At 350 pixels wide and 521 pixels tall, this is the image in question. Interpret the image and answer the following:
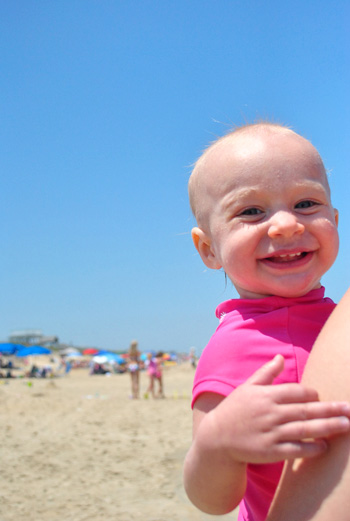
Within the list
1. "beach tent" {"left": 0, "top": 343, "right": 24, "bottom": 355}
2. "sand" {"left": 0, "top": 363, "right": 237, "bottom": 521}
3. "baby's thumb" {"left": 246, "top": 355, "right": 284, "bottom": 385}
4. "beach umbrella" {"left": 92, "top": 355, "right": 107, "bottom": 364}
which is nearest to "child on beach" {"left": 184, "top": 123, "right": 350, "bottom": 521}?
"baby's thumb" {"left": 246, "top": 355, "right": 284, "bottom": 385}

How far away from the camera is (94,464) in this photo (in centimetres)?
759

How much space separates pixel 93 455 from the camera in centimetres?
821

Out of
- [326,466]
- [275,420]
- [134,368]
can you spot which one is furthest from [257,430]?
[134,368]

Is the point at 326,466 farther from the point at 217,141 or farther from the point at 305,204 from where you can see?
the point at 217,141

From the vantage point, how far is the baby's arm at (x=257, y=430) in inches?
39.4

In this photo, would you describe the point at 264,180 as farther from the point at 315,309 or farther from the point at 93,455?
the point at 93,455

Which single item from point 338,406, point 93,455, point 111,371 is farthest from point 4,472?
point 111,371

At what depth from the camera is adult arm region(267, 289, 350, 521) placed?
94 centimetres

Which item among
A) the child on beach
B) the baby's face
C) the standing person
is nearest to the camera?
the child on beach

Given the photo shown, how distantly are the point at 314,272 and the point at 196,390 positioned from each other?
0.47 m

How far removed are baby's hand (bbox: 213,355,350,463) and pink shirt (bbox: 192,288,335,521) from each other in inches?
7.1

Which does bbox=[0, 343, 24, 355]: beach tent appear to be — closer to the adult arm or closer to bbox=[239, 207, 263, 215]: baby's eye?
bbox=[239, 207, 263, 215]: baby's eye

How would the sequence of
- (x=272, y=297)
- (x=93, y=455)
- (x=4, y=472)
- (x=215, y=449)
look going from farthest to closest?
(x=93, y=455)
(x=4, y=472)
(x=272, y=297)
(x=215, y=449)

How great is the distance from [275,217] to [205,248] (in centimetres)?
45
